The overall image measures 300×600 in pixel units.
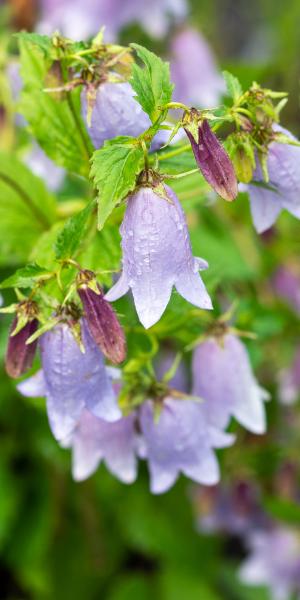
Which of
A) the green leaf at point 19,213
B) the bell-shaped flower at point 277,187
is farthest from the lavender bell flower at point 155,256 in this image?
the green leaf at point 19,213

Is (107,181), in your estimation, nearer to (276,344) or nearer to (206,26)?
(276,344)

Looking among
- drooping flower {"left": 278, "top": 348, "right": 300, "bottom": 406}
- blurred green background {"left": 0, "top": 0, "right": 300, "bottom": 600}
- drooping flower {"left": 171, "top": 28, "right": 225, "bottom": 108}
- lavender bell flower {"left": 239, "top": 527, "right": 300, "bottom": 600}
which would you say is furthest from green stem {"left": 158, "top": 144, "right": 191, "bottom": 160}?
drooping flower {"left": 171, "top": 28, "right": 225, "bottom": 108}

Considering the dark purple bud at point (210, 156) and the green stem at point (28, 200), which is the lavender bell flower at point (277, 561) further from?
the dark purple bud at point (210, 156)

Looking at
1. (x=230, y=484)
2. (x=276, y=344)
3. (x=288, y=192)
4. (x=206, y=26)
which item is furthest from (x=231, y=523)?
(x=206, y=26)

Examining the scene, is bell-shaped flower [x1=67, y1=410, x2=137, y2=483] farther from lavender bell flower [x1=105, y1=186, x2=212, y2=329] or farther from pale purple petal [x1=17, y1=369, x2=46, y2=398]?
lavender bell flower [x1=105, y1=186, x2=212, y2=329]

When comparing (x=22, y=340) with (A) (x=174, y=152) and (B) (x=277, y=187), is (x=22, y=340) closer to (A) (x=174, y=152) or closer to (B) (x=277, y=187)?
(A) (x=174, y=152)

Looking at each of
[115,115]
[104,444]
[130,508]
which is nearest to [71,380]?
[104,444]
